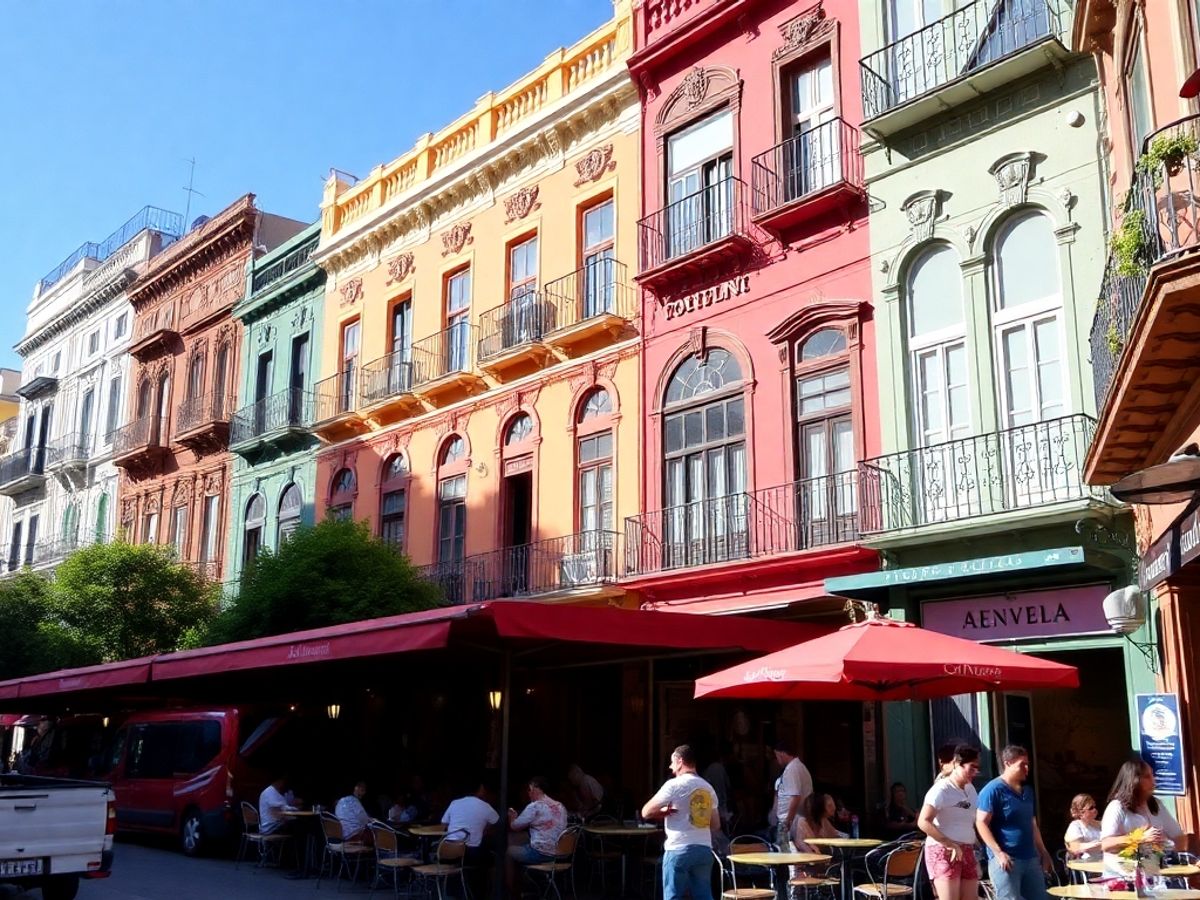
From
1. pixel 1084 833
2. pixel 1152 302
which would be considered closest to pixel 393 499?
pixel 1084 833

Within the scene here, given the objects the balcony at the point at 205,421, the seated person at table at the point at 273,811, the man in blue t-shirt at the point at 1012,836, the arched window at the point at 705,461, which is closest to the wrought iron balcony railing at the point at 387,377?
the balcony at the point at 205,421

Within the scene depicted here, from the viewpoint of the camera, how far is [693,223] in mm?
17750

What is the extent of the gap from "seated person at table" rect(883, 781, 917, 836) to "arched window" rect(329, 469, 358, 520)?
1394 centimetres

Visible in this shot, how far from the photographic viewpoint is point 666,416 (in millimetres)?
17875

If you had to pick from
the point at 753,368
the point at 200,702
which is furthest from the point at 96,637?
the point at 753,368

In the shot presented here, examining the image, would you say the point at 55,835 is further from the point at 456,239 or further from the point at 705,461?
the point at 456,239

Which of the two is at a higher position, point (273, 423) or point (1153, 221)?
point (273, 423)

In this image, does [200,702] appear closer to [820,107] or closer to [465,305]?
[465,305]

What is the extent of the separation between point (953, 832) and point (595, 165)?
45.4 feet

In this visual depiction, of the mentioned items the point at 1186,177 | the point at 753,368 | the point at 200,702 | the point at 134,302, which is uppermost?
the point at 134,302

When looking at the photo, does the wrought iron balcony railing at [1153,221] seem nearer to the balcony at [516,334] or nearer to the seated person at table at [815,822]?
the seated person at table at [815,822]

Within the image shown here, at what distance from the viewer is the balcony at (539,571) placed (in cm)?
1791

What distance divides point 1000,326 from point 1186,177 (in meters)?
5.13

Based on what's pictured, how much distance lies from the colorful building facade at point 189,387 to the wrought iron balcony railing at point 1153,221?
73.2 feet
